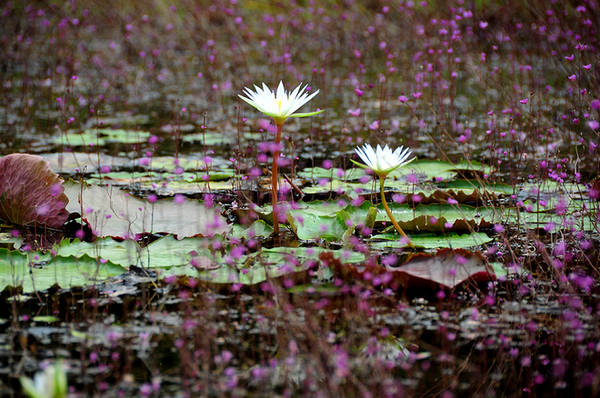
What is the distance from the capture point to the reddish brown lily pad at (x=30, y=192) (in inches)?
114

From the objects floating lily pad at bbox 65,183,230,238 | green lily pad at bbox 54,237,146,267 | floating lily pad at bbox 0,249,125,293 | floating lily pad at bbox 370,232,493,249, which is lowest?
floating lily pad at bbox 0,249,125,293

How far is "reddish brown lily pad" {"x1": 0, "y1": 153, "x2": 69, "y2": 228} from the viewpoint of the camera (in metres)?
2.90

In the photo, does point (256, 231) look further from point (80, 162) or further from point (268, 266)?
point (80, 162)

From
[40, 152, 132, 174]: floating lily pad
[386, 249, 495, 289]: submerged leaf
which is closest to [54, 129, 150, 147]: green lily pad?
[40, 152, 132, 174]: floating lily pad

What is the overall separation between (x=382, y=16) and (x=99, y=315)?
6850mm

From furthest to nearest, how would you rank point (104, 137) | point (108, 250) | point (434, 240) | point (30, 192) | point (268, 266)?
1. point (104, 137)
2. point (30, 192)
3. point (434, 240)
4. point (108, 250)
5. point (268, 266)

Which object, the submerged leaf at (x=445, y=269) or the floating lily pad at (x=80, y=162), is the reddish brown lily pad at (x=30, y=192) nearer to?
the floating lily pad at (x=80, y=162)

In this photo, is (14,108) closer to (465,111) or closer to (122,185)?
(122,185)

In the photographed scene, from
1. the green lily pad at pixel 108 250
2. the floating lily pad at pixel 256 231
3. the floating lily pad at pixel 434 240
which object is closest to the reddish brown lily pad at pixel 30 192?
the green lily pad at pixel 108 250

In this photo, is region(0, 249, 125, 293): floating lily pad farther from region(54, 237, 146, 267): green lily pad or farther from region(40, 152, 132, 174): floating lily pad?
region(40, 152, 132, 174): floating lily pad

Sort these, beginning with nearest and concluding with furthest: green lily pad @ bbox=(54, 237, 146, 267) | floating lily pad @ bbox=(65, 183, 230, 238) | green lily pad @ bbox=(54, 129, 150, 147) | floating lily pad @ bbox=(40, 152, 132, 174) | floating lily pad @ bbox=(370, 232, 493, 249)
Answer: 1. green lily pad @ bbox=(54, 237, 146, 267)
2. floating lily pad @ bbox=(370, 232, 493, 249)
3. floating lily pad @ bbox=(65, 183, 230, 238)
4. floating lily pad @ bbox=(40, 152, 132, 174)
5. green lily pad @ bbox=(54, 129, 150, 147)

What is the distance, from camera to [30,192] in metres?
2.91

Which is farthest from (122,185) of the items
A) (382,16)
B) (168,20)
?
(168,20)

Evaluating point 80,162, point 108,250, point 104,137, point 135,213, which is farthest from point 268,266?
point 104,137
